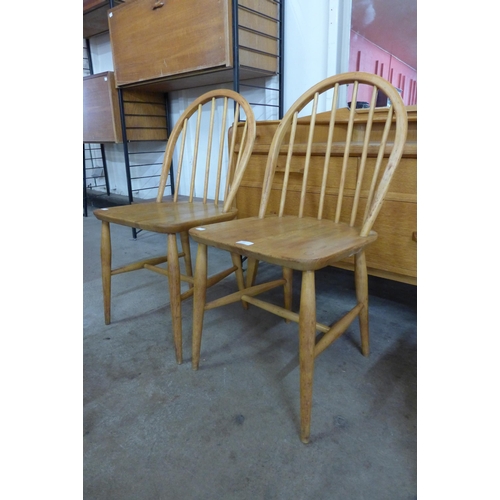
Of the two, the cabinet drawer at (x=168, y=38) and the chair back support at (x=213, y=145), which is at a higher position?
the cabinet drawer at (x=168, y=38)

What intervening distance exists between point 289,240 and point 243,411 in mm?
464

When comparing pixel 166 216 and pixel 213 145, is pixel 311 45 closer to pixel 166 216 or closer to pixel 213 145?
pixel 213 145

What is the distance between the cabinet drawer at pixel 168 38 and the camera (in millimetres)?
1659

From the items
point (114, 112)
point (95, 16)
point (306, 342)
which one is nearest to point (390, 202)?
point (306, 342)

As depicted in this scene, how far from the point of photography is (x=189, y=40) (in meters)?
1.75

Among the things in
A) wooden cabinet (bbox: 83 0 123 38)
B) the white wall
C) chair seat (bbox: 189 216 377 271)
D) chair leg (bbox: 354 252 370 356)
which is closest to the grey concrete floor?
chair leg (bbox: 354 252 370 356)

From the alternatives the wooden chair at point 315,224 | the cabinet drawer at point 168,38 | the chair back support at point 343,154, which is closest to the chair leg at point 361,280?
the wooden chair at point 315,224

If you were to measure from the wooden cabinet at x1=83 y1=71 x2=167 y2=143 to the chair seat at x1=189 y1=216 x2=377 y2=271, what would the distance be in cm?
186

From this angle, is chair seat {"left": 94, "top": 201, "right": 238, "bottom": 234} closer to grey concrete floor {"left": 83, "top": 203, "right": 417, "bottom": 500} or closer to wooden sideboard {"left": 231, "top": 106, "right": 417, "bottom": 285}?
wooden sideboard {"left": 231, "top": 106, "right": 417, "bottom": 285}

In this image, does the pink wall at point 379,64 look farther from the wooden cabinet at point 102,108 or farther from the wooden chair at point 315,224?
the wooden cabinet at point 102,108

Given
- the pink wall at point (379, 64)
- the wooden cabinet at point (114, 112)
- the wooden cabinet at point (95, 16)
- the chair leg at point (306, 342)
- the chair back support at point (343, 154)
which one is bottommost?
the chair leg at point (306, 342)

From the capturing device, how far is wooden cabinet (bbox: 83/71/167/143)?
2.46 metres
